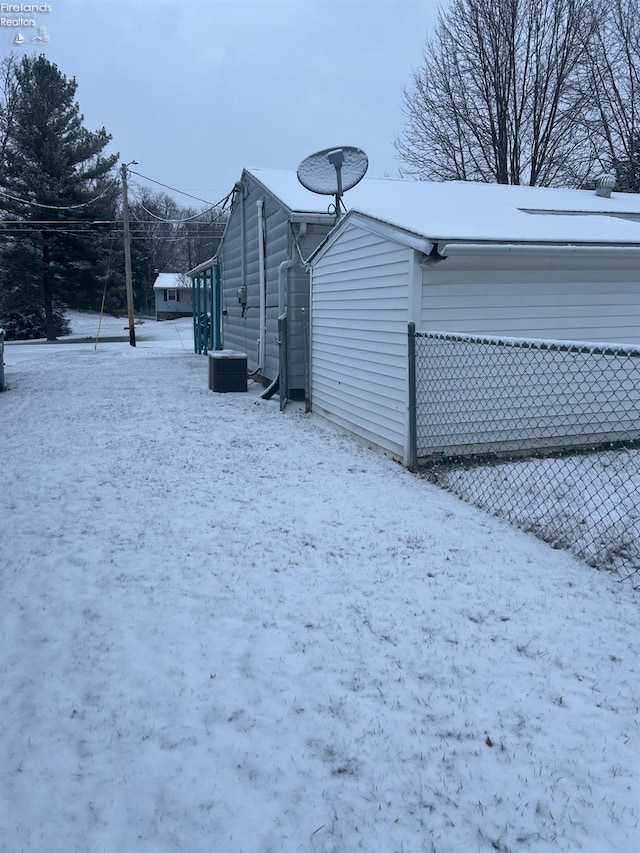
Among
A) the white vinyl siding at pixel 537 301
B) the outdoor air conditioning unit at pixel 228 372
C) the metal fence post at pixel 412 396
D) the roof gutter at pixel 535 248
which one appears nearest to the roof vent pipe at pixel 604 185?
the white vinyl siding at pixel 537 301

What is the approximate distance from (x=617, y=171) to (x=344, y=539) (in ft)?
63.1

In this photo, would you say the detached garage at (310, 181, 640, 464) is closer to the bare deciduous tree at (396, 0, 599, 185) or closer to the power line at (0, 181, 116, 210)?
the bare deciduous tree at (396, 0, 599, 185)

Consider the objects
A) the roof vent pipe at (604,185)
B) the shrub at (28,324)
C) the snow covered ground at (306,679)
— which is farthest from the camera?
the shrub at (28,324)

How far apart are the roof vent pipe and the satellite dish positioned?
213 inches

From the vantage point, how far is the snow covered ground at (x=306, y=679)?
1757mm

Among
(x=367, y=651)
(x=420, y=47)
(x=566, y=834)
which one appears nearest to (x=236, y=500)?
(x=367, y=651)

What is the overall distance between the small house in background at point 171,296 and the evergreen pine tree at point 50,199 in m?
17.0

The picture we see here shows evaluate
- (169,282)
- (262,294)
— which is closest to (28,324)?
(169,282)

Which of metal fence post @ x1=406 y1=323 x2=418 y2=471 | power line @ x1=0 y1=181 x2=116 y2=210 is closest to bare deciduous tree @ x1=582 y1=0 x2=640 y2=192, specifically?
metal fence post @ x1=406 y1=323 x2=418 y2=471

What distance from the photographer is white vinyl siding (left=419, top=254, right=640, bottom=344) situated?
531cm

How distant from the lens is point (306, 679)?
2.40m

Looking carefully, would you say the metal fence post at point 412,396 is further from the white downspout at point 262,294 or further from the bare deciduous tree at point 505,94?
the bare deciduous tree at point 505,94

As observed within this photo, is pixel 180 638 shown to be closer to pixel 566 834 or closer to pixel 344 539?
pixel 344 539

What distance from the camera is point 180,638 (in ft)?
8.89
